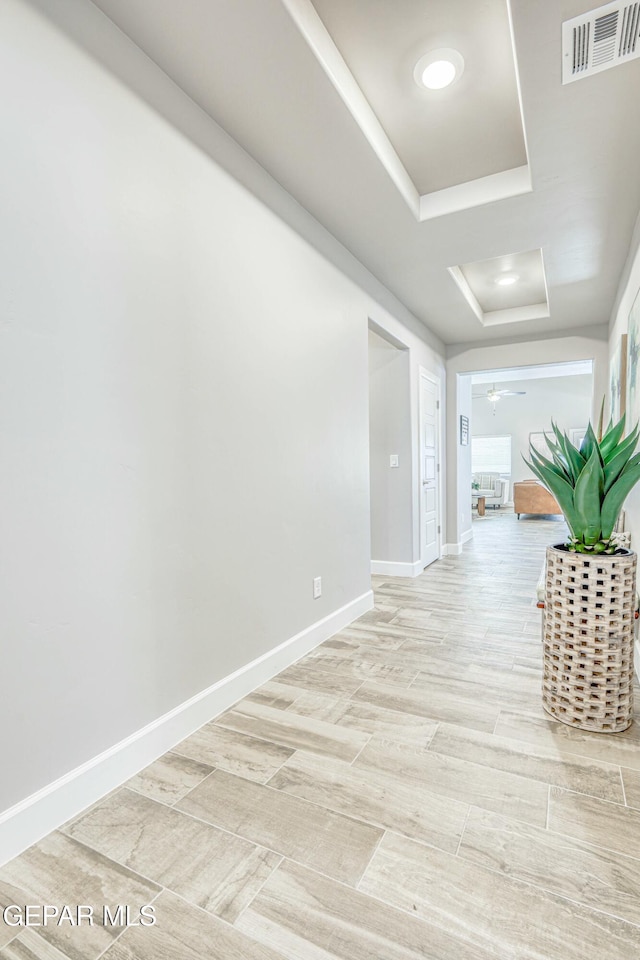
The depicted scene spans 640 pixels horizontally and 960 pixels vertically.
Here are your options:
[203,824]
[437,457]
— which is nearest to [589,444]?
[203,824]

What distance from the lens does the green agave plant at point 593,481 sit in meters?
1.78

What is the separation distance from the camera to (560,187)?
2451 mm

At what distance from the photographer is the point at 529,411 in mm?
11578

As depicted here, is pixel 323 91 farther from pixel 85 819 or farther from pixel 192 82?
pixel 85 819

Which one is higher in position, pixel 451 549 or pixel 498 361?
pixel 498 361

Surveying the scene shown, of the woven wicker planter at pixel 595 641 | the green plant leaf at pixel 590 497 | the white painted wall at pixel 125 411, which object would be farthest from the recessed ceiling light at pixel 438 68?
the woven wicker planter at pixel 595 641

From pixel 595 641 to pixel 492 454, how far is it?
10873mm

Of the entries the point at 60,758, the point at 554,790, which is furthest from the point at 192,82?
the point at 554,790

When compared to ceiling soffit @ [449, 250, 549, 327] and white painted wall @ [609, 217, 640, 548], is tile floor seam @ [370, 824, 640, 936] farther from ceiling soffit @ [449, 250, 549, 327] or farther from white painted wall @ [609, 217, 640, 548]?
ceiling soffit @ [449, 250, 549, 327]

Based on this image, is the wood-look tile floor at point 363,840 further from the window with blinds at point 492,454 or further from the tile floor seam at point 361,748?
the window with blinds at point 492,454

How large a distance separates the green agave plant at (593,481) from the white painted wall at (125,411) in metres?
1.23

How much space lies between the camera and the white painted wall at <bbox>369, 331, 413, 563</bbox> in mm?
4336

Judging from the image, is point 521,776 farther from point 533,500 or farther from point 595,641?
point 533,500

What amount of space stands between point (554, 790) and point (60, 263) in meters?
2.14
